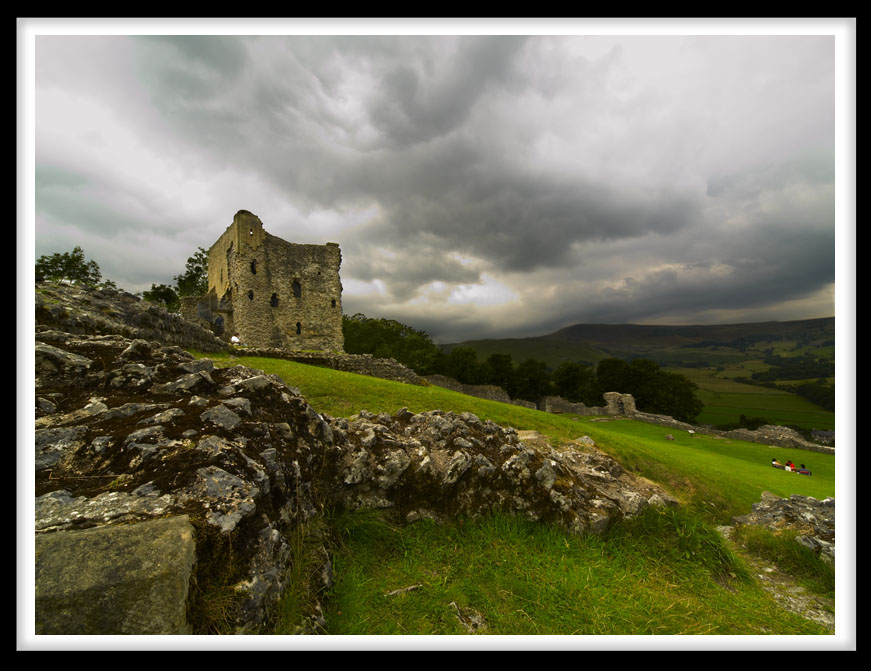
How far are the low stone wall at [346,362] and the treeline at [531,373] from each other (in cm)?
2779

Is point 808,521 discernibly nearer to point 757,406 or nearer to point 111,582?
point 111,582

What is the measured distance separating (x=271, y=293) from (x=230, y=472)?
101ft

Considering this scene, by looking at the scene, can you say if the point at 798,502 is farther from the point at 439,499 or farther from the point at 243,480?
the point at 243,480

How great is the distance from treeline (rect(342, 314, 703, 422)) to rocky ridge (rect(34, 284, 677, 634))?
152 feet

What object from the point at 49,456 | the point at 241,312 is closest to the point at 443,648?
the point at 49,456

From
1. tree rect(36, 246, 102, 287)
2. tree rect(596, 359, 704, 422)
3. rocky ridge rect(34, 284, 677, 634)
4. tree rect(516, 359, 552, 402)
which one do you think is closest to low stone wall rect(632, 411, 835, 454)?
tree rect(596, 359, 704, 422)

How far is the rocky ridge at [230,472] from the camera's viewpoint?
237 centimetres

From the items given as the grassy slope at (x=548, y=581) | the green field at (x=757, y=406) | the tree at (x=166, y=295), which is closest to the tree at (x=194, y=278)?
the tree at (x=166, y=295)

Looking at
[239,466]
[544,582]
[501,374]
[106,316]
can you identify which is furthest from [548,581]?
[501,374]

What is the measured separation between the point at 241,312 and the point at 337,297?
8292mm

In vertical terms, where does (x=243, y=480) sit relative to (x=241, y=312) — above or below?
below

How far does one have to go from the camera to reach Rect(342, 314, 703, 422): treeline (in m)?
53.2

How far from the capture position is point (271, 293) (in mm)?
30234

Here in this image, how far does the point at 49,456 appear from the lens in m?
2.87
